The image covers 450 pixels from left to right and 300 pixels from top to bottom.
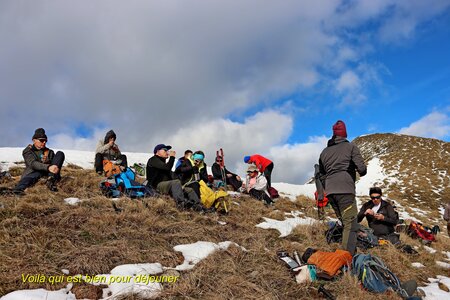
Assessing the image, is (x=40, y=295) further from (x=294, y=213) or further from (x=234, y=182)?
(x=234, y=182)

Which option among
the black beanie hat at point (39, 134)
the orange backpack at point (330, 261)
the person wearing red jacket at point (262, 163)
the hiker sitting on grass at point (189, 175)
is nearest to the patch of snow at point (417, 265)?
the orange backpack at point (330, 261)

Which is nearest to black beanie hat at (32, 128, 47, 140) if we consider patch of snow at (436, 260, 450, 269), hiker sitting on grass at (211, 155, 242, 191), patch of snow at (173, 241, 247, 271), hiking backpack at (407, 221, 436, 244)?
patch of snow at (173, 241, 247, 271)

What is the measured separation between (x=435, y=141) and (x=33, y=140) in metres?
51.8

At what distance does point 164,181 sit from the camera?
7641mm

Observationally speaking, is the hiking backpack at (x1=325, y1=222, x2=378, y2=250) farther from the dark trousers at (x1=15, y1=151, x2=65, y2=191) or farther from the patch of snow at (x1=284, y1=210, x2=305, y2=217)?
the dark trousers at (x1=15, y1=151, x2=65, y2=191)

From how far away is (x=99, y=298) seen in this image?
3.13 m

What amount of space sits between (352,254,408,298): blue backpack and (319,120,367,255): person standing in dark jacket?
2.41 ft

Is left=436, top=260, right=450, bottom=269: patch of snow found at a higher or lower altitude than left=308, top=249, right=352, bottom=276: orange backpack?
lower


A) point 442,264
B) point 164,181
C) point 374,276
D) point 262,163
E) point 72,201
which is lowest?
point 442,264

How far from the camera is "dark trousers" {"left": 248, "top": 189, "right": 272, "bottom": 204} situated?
993cm

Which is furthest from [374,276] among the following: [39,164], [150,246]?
[39,164]

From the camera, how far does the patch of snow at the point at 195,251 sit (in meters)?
4.17

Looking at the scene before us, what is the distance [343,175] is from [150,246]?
3.58 metres

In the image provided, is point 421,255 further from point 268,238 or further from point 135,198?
point 135,198
